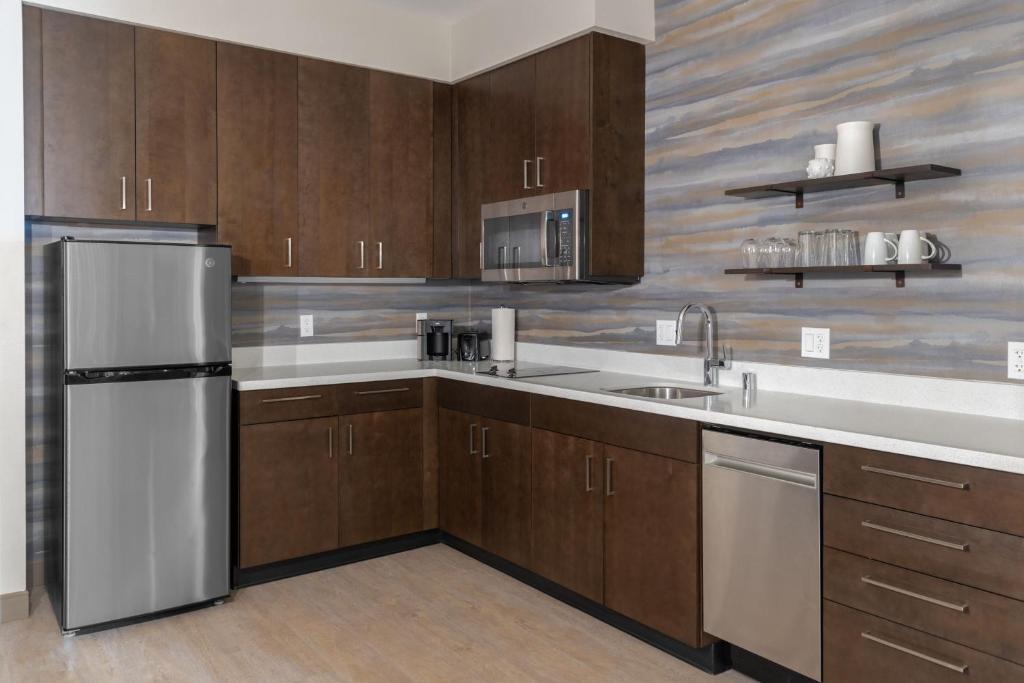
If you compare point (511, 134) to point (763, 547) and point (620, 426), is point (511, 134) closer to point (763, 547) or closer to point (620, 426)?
point (620, 426)

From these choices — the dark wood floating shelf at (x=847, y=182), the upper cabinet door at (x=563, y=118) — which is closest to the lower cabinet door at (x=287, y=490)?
the upper cabinet door at (x=563, y=118)

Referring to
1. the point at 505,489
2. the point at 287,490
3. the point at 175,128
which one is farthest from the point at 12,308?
the point at 505,489

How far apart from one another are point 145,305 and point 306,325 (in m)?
1.17

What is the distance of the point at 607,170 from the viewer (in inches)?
138

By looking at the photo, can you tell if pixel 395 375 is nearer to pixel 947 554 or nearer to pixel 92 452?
pixel 92 452

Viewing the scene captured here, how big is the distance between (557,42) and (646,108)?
0.49 metres

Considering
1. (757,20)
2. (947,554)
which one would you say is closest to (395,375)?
(757,20)

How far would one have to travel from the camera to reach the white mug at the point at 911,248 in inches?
98.9

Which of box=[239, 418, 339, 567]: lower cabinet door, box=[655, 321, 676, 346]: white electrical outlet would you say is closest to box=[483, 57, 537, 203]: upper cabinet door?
box=[655, 321, 676, 346]: white electrical outlet

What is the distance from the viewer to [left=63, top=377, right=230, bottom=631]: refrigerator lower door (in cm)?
302

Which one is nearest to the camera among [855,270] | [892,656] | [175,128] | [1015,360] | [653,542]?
[892,656]

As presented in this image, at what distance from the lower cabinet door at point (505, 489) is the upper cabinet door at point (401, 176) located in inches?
41.5

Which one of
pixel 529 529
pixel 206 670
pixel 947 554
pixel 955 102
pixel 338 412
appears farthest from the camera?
pixel 338 412

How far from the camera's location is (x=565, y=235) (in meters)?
3.53
